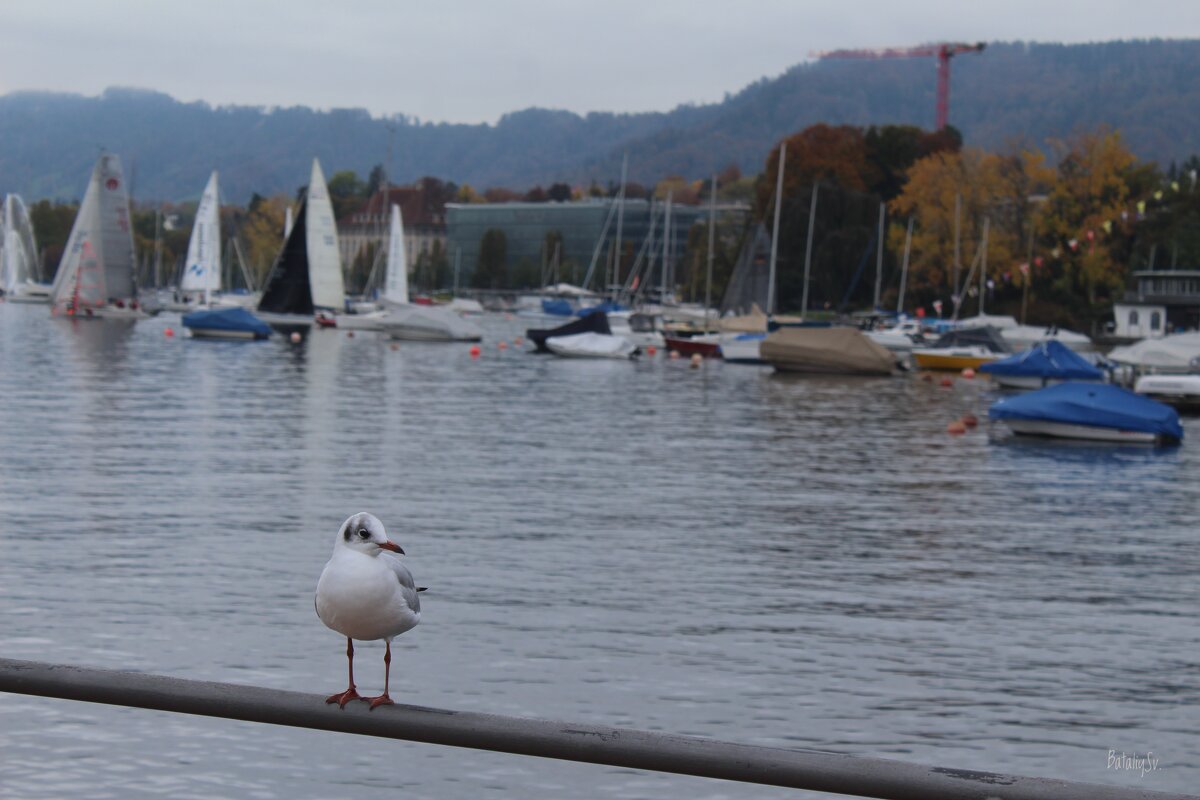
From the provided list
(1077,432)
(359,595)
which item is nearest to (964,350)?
(1077,432)

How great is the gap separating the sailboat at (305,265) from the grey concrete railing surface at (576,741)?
105m

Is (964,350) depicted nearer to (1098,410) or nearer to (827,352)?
(827,352)

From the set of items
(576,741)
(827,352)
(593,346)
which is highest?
(576,741)

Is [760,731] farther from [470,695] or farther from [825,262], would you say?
[825,262]

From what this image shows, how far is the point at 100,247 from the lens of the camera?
11188 centimetres

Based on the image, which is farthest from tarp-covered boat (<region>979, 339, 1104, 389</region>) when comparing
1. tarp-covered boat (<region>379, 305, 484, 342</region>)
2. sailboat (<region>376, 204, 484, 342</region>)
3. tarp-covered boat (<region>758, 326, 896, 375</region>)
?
tarp-covered boat (<region>379, 305, 484, 342</region>)

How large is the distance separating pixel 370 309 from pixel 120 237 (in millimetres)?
23782

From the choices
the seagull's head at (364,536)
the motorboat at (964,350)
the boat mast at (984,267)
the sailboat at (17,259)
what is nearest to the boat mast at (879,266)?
the boat mast at (984,267)

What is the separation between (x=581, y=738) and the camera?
205 inches

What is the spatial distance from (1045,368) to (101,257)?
72075mm

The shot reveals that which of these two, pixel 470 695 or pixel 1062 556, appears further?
pixel 1062 556

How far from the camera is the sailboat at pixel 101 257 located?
367ft

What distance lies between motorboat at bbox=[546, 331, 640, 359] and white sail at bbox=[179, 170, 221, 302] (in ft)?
146

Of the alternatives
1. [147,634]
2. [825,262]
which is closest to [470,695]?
[147,634]
